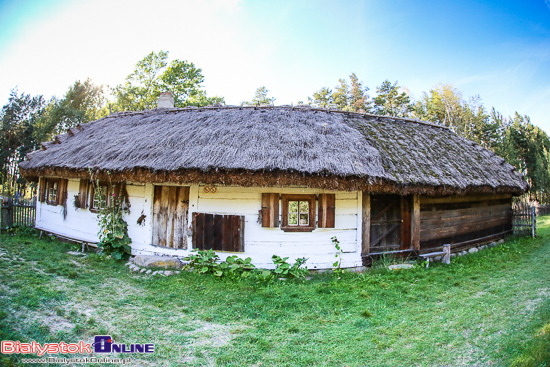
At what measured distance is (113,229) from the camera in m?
7.39

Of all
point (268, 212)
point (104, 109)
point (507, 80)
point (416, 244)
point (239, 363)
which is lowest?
point (239, 363)

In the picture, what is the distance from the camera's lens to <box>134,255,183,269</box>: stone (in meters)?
6.57

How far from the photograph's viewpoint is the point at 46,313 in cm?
407

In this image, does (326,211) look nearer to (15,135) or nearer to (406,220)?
(406,220)

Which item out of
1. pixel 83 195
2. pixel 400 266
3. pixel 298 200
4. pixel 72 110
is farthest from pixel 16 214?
pixel 72 110

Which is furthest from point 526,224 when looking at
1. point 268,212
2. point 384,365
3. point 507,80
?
point 384,365

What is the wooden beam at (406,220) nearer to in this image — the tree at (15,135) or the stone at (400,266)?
the stone at (400,266)

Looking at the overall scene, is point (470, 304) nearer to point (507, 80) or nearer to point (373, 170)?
point (373, 170)

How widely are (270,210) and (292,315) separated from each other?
2.56 m

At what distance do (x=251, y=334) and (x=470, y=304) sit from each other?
12.0 ft

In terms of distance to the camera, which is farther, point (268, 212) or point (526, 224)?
point (526, 224)

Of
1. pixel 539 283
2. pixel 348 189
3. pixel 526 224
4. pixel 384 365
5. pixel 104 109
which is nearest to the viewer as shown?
pixel 384 365

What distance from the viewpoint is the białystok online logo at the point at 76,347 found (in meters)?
3.13

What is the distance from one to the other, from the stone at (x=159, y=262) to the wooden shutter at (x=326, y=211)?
3.35m
